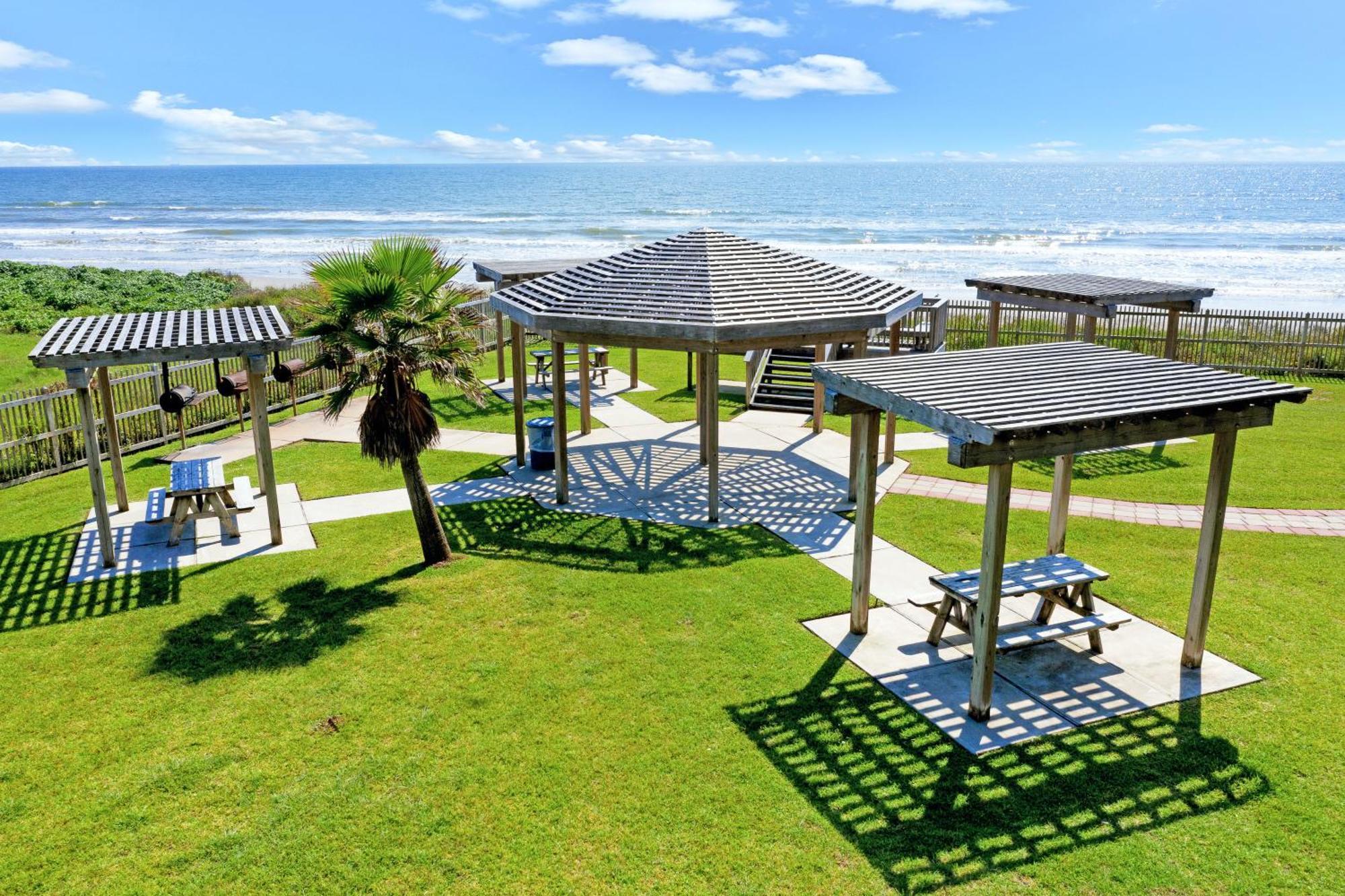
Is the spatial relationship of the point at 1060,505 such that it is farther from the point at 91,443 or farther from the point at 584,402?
the point at 91,443

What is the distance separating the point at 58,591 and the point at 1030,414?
9.85m

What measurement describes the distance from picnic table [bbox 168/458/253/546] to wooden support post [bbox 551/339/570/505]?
3.94 metres

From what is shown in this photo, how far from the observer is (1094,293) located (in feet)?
50.6

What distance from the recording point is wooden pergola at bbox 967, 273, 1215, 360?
602 inches

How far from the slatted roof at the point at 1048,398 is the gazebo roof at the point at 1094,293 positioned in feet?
23.5

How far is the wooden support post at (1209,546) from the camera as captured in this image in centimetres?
739

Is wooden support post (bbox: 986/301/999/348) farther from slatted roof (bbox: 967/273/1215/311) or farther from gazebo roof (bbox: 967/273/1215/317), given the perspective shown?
slatted roof (bbox: 967/273/1215/311)

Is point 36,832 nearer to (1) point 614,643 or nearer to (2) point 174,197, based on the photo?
(1) point 614,643

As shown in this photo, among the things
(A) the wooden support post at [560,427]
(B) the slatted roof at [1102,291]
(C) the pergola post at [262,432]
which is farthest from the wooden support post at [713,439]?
(B) the slatted roof at [1102,291]

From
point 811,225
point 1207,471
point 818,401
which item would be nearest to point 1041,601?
point 1207,471

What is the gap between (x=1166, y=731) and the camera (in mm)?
7059

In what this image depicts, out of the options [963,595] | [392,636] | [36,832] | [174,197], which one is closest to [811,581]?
[963,595]

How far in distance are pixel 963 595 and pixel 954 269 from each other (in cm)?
4917

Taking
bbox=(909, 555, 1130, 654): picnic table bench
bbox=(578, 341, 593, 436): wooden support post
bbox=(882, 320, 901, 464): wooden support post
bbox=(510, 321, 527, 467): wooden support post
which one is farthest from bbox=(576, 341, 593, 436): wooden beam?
→ bbox=(909, 555, 1130, 654): picnic table bench
